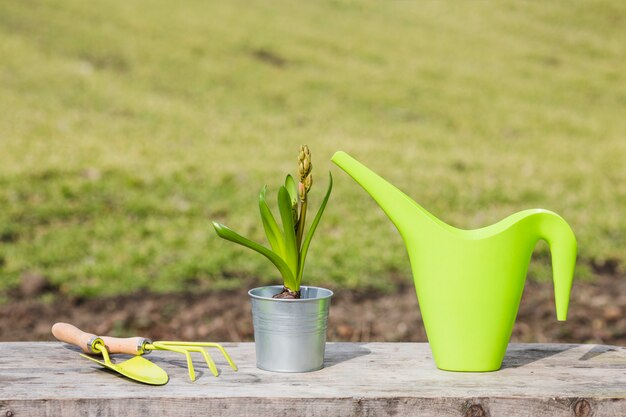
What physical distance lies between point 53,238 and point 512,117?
694cm

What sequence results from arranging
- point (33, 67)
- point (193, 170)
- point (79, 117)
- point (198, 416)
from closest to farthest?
point (198, 416), point (193, 170), point (79, 117), point (33, 67)

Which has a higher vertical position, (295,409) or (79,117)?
(79,117)

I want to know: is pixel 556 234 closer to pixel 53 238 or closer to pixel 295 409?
pixel 295 409

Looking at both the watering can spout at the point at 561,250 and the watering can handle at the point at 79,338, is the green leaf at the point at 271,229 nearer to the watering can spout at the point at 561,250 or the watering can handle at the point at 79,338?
the watering can handle at the point at 79,338

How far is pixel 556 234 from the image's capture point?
69.1 inches

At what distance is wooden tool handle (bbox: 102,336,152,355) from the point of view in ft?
5.73

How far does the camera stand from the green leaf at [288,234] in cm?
165

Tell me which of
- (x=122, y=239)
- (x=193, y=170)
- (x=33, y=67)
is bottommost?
(x=122, y=239)

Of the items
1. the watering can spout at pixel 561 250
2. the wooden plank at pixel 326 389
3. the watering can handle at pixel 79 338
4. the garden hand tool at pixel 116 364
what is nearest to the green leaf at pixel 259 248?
the wooden plank at pixel 326 389

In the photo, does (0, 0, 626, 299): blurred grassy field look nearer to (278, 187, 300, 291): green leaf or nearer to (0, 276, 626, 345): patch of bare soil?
(0, 276, 626, 345): patch of bare soil

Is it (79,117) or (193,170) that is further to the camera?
(79,117)

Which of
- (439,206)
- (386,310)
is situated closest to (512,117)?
(439,206)

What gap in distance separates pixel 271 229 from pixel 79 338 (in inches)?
20.5

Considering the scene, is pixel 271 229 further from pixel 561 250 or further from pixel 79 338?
pixel 561 250
